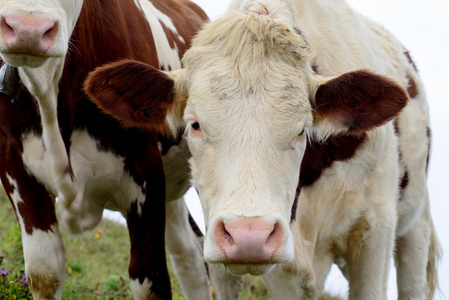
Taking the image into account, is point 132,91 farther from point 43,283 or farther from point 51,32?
point 43,283

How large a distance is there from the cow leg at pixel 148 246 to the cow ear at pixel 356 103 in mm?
1376

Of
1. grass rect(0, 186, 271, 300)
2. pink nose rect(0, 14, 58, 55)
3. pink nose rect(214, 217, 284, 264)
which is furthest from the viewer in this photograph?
grass rect(0, 186, 271, 300)

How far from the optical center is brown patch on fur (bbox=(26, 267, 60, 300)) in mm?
5449

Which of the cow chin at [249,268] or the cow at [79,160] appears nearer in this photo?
the cow chin at [249,268]

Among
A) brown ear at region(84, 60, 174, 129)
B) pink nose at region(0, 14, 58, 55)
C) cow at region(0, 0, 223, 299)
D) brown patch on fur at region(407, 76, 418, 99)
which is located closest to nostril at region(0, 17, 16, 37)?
pink nose at region(0, 14, 58, 55)

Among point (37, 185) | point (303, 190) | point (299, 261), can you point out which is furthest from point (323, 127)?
point (37, 185)

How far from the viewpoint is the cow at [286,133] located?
12.8 ft

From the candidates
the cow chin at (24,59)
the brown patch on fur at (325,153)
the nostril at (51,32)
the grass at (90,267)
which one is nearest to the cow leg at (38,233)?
the grass at (90,267)

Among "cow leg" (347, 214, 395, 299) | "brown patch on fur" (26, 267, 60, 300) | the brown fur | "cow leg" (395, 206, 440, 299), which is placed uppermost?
the brown fur

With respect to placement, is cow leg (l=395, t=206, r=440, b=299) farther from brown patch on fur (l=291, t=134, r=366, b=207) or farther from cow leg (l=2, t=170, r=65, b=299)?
cow leg (l=2, t=170, r=65, b=299)

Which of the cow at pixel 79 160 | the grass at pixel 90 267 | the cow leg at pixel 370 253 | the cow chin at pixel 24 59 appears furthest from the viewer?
the grass at pixel 90 267

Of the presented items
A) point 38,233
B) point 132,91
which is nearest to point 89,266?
point 38,233

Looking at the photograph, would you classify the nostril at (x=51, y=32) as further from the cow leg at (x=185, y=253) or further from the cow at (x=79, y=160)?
the cow leg at (x=185, y=253)

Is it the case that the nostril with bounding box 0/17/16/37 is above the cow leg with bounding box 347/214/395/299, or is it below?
above
